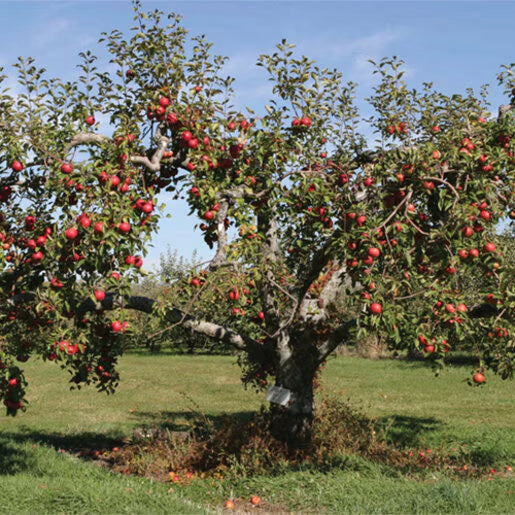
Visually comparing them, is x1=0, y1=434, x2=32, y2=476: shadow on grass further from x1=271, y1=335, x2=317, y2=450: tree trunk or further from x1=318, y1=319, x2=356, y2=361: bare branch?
x1=318, y1=319, x2=356, y2=361: bare branch

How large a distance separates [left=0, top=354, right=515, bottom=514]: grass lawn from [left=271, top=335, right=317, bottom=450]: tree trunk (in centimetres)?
91

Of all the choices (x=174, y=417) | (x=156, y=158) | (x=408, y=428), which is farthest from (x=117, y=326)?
(x=174, y=417)

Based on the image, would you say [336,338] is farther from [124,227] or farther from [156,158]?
[124,227]

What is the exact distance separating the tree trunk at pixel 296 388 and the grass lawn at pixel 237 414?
0.91 m

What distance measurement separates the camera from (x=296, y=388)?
29.6 ft

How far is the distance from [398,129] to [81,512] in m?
6.53

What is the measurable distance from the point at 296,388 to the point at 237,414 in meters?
6.65

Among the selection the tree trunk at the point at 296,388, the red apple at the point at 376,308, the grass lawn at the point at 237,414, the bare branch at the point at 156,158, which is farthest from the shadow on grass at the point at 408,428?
the bare branch at the point at 156,158

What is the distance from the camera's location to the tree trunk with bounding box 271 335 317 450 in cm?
900

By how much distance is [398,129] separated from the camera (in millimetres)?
8609

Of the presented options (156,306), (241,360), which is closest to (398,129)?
(156,306)

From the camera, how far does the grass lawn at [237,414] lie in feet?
22.2

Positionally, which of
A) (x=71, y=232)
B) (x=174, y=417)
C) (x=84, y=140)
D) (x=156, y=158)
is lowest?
(x=174, y=417)

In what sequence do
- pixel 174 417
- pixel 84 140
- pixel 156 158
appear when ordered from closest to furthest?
pixel 84 140 < pixel 156 158 < pixel 174 417
